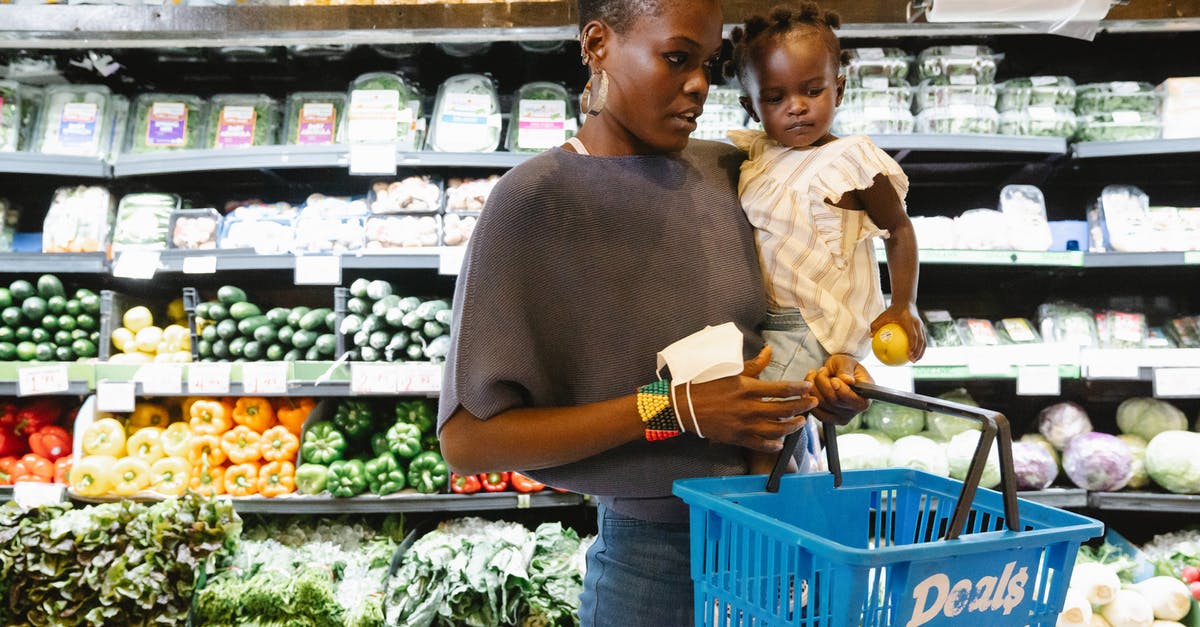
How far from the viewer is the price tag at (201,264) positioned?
3023mm

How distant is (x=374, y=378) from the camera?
2988 millimetres

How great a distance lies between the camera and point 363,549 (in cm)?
309

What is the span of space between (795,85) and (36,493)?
337cm

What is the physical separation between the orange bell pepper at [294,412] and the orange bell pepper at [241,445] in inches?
6.3

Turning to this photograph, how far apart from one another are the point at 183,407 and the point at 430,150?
169 cm

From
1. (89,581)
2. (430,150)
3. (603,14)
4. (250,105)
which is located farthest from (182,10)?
(603,14)

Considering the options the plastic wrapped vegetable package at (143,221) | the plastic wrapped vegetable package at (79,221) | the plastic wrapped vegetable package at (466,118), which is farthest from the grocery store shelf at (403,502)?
the plastic wrapped vegetable package at (466,118)

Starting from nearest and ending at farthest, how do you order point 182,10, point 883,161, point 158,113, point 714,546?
Result: point 714,546 → point 883,161 → point 182,10 → point 158,113

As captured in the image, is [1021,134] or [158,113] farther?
[158,113]

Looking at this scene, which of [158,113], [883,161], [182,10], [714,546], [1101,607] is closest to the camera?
[714,546]

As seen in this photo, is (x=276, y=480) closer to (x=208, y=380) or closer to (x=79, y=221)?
(x=208, y=380)

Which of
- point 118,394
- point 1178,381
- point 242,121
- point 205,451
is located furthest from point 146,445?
point 1178,381

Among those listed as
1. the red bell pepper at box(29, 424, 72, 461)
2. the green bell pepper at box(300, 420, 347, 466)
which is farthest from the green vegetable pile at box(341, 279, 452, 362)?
the red bell pepper at box(29, 424, 72, 461)

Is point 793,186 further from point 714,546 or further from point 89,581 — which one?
point 89,581
